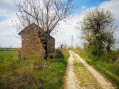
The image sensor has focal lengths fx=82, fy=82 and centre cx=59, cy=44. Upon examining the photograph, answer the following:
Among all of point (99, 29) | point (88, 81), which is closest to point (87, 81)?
point (88, 81)

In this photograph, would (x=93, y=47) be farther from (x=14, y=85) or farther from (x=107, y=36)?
(x=14, y=85)

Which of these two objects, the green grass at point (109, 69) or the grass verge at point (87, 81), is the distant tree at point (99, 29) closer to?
the green grass at point (109, 69)

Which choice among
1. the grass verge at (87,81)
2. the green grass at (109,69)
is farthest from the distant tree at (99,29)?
the grass verge at (87,81)

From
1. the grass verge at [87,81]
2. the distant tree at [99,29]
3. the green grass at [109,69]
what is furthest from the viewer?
the distant tree at [99,29]

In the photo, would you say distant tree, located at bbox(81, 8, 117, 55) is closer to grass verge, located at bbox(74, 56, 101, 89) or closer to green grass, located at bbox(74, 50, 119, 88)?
green grass, located at bbox(74, 50, 119, 88)

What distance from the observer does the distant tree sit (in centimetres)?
1382

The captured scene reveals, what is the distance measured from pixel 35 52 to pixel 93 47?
11.3 m

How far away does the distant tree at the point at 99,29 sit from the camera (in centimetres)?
1382

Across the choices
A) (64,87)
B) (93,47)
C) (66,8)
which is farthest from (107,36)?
(64,87)

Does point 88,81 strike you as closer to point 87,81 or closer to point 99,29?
point 87,81

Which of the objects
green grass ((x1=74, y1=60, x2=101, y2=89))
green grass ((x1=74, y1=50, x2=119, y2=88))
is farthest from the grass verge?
green grass ((x1=74, y1=50, x2=119, y2=88))

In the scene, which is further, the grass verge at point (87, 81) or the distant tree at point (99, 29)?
the distant tree at point (99, 29)

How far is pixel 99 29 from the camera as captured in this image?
14859mm

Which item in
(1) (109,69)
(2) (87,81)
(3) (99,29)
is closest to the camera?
(2) (87,81)
